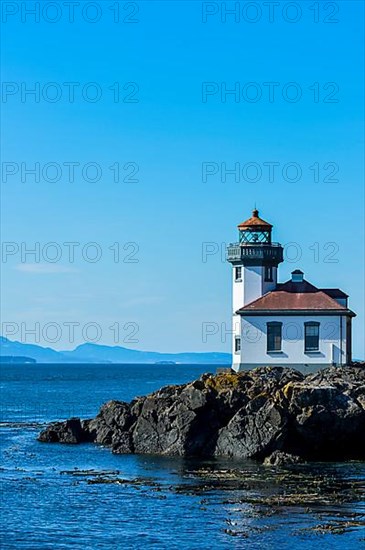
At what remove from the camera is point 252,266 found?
A: 196ft

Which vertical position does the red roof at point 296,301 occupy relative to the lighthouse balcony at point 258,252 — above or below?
below

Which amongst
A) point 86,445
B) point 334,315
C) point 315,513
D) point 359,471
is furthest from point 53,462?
point 334,315

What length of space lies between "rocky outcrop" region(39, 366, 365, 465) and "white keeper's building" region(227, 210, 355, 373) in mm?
8919

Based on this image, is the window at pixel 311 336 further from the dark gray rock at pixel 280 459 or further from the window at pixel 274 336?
the dark gray rock at pixel 280 459

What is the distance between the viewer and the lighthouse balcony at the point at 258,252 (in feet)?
196

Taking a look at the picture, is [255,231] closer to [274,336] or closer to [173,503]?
[274,336]

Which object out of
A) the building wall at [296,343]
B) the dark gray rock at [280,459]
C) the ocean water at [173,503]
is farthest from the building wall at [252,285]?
the dark gray rock at [280,459]

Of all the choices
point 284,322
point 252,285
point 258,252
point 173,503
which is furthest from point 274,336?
point 173,503

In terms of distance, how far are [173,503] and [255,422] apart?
1023cm

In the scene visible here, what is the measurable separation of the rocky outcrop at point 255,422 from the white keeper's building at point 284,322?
29.3 feet

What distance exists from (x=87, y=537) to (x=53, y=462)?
605 inches

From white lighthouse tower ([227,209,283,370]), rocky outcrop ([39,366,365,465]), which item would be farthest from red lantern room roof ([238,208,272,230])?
rocky outcrop ([39,366,365,465])

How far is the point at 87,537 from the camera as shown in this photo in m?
28.9

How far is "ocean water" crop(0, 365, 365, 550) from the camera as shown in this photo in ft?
92.8
